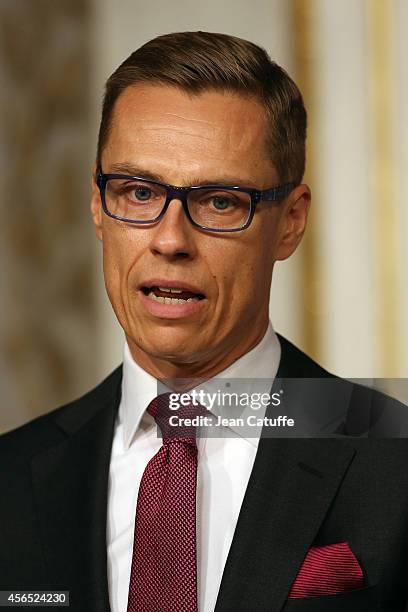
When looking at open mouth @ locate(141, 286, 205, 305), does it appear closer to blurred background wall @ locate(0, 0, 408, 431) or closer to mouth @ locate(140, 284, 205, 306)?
mouth @ locate(140, 284, 205, 306)

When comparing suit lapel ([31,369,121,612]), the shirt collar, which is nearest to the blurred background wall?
the shirt collar

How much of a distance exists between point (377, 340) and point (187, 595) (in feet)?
2.65

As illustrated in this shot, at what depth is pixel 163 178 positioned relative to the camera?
116 cm

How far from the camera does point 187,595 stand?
3.68 ft

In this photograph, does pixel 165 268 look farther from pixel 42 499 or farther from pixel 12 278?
pixel 12 278

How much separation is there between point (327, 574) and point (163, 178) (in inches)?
17.9

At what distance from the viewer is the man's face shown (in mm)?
1156

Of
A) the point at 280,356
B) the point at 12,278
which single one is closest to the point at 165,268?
the point at 280,356

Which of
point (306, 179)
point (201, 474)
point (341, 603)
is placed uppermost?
point (306, 179)

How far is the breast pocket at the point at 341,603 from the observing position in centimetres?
110

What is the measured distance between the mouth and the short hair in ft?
0.60

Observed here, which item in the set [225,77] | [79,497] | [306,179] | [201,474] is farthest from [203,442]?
[306,179]

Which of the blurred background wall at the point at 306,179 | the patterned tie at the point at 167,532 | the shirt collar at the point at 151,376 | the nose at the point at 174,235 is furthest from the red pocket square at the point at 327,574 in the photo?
the blurred background wall at the point at 306,179

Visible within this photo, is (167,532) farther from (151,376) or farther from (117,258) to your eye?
(117,258)
